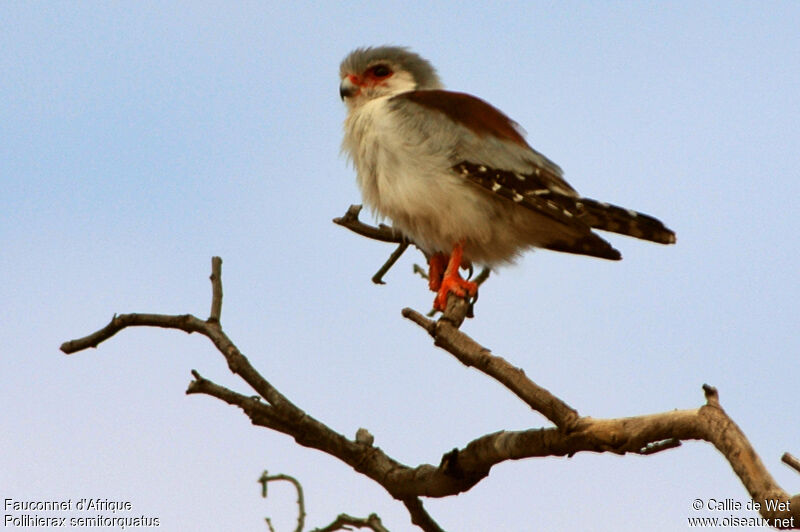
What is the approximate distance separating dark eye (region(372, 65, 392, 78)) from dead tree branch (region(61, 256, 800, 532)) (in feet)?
6.55

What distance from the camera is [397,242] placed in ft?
17.7

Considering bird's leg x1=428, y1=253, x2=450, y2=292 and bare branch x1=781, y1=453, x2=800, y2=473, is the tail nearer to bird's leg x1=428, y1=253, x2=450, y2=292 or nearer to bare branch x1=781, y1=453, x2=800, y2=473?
bird's leg x1=428, y1=253, x2=450, y2=292

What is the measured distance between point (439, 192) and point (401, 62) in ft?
4.75

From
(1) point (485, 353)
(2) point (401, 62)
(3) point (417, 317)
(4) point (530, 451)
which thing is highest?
(2) point (401, 62)

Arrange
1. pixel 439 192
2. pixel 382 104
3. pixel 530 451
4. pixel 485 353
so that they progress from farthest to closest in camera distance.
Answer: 1. pixel 382 104
2. pixel 439 192
3. pixel 485 353
4. pixel 530 451

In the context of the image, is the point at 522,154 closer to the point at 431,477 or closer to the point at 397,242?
the point at 397,242

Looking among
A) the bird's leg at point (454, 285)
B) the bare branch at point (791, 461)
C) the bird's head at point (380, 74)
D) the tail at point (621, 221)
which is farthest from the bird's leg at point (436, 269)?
the bare branch at point (791, 461)

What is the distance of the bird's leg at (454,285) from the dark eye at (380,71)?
56.6 inches

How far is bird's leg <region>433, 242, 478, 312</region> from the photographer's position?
4.65 metres

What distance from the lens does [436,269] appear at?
5.19 meters

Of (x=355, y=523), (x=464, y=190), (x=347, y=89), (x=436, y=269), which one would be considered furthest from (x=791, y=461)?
(x=347, y=89)

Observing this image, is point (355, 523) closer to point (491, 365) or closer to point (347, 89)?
point (491, 365)

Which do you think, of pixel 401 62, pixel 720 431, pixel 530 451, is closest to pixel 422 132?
pixel 401 62

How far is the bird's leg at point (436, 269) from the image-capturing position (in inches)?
202
